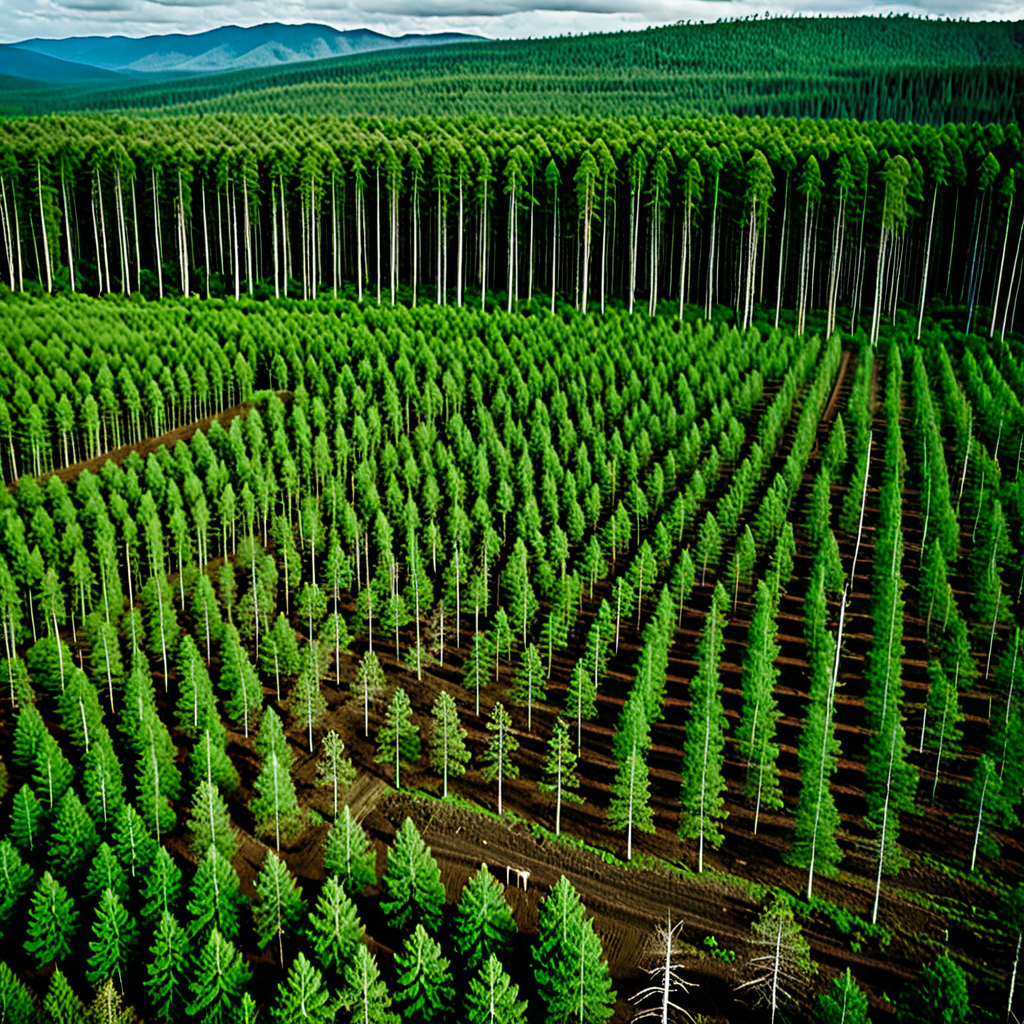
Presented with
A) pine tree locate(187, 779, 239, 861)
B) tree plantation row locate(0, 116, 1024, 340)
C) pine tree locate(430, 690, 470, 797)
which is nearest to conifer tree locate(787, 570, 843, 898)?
pine tree locate(430, 690, 470, 797)

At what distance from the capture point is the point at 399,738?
91.3 feet

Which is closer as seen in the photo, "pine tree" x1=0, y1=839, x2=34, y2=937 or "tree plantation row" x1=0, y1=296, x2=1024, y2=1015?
Answer: "pine tree" x1=0, y1=839, x2=34, y2=937

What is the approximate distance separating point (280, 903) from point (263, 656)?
10959 mm

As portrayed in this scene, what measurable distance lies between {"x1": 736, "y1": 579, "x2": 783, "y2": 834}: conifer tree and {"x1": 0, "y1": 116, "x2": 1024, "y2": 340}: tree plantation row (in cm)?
5263

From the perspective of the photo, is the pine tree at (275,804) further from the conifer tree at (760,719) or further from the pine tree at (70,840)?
the conifer tree at (760,719)

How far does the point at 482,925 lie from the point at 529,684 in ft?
32.5

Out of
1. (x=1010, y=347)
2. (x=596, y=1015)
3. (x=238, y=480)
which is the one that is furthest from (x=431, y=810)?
(x=1010, y=347)

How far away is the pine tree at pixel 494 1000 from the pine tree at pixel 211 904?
5543 mm

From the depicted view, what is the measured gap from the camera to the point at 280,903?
67.9ft

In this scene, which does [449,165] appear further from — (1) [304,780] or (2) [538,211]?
(1) [304,780]

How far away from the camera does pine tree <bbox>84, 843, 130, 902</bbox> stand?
2086 cm

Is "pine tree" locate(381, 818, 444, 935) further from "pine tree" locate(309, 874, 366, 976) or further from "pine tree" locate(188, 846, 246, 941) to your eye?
"pine tree" locate(188, 846, 246, 941)

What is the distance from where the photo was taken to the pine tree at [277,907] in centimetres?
2062

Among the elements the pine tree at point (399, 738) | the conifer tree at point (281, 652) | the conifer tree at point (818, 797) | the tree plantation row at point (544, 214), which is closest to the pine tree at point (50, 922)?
the pine tree at point (399, 738)
